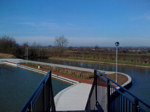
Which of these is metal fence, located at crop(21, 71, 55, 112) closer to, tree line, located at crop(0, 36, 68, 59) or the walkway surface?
the walkway surface

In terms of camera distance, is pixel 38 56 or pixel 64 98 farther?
pixel 38 56

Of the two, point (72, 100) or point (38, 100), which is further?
point (72, 100)

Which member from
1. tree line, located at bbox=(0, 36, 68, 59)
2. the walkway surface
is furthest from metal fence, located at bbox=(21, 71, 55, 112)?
tree line, located at bbox=(0, 36, 68, 59)

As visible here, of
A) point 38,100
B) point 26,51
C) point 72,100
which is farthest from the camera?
point 26,51

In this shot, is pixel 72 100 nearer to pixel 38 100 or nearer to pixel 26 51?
pixel 38 100

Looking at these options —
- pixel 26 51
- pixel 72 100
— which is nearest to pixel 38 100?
pixel 72 100

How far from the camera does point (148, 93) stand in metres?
7.07

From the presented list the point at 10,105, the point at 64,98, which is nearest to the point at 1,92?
the point at 10,105

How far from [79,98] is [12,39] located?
31748 millimetres

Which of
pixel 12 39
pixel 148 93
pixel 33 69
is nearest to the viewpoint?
pixel 148 93

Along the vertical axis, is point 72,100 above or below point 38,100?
below

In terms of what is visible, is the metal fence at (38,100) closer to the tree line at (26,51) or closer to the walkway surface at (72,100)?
the walkway surface at (72,100)

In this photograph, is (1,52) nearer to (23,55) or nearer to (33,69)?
(23,55)

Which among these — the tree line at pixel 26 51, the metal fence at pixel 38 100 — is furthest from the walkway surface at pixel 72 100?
the tree line at pixel 26 51
